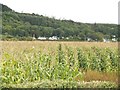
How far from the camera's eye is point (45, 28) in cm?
5100

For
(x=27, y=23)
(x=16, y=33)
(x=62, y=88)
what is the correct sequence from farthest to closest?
(x=27, y=23), (x=16, y=33), (x=62, y=88)

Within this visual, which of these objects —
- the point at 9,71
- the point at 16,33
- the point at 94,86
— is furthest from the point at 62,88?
the point at 16,33

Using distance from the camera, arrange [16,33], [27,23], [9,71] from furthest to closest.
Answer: [27,23], [16,33], [9,71]

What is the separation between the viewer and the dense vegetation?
1768 inches

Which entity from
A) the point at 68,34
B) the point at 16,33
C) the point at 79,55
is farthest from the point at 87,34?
the point at 79,55

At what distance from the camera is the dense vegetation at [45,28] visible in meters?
44.9

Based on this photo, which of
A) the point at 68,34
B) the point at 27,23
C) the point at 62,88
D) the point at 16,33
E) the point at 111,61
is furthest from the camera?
the point at 27,23

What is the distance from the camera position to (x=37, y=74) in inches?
321

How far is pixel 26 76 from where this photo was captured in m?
8.00

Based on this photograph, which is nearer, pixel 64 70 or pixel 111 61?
pixel 64 70

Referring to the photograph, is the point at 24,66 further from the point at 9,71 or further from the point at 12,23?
the point at 12,23

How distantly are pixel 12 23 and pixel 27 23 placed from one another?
12.7 feet

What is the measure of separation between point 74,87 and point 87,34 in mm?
41211

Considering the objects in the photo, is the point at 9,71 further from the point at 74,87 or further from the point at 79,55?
the point at 79,55
